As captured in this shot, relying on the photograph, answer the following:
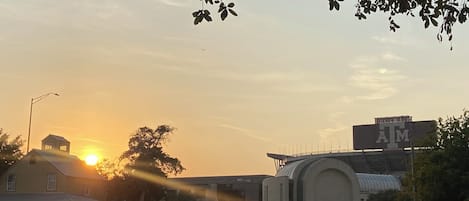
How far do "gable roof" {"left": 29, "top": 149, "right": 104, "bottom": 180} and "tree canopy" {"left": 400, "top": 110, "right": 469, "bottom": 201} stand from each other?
45.4 meters

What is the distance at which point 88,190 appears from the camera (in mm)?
78688

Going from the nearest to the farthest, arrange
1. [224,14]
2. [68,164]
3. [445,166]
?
[224,14] < [445,166] < [68,164]

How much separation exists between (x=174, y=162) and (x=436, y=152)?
190 feet

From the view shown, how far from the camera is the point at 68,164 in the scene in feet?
256

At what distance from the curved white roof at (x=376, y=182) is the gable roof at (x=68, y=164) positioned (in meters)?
65.1

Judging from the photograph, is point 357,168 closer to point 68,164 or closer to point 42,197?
point 68,164

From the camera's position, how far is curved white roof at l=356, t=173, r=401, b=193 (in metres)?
135

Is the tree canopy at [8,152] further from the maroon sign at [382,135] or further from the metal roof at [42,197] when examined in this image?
the maroon sign at [382,135]

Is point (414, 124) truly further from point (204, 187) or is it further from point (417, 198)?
point (417, 198)

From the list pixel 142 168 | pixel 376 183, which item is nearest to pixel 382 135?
pixel 376 183

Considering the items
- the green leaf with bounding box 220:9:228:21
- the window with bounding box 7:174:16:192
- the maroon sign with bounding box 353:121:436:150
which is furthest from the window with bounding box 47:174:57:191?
the maroon sign with bounding box 353:121:436:150

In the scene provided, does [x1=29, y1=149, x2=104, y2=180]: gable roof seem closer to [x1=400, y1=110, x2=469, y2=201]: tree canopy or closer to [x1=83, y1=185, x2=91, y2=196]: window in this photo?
[x1=83, y1=185, x2=91, y2=196]: window

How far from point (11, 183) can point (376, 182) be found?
3163 inches

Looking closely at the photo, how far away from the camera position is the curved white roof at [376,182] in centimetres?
13490
